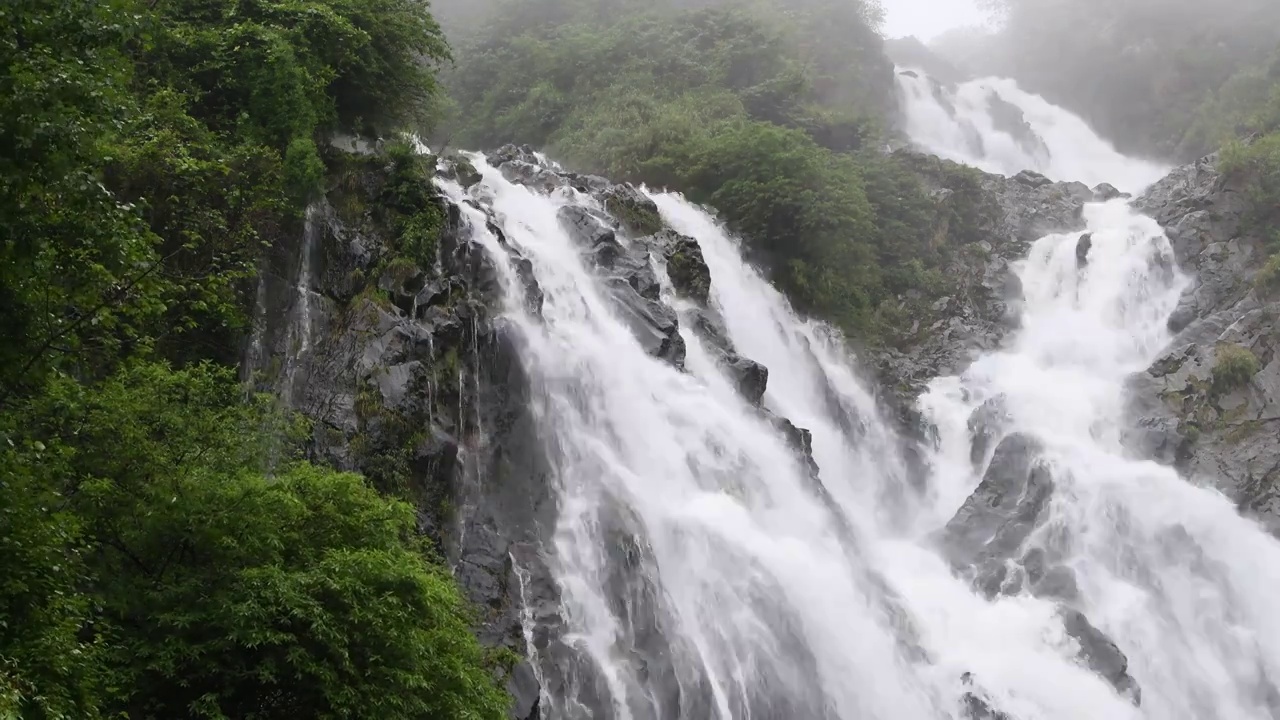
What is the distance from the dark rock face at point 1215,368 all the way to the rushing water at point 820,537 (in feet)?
2.57

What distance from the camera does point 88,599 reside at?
6805 mm

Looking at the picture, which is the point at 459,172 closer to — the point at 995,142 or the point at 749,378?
the point at 749,378

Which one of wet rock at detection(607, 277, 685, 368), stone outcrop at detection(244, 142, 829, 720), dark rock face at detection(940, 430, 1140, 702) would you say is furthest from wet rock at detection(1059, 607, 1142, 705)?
wet rock at detection(607, 277, 685, 368)

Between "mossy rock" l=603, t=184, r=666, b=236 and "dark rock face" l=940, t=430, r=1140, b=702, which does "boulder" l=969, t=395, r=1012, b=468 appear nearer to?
"dark rock face" l=940, t=430, r=1140, b=702

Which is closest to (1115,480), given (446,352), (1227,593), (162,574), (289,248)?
(1227,593)

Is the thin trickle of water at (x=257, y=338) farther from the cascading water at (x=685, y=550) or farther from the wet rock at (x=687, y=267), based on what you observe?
the wet rock at (x=687, y=267)

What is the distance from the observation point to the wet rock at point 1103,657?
17.2 meters

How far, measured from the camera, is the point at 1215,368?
24703mm

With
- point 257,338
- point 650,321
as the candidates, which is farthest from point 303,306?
point 650,321

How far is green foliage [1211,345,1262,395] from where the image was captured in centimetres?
2433

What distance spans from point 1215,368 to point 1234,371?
43cm

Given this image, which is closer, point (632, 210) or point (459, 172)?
point (459, 172)

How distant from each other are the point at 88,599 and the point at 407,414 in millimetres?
7059

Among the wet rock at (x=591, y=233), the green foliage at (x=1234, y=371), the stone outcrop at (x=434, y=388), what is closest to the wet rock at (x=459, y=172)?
the wet rock at (x=591, y=233)
